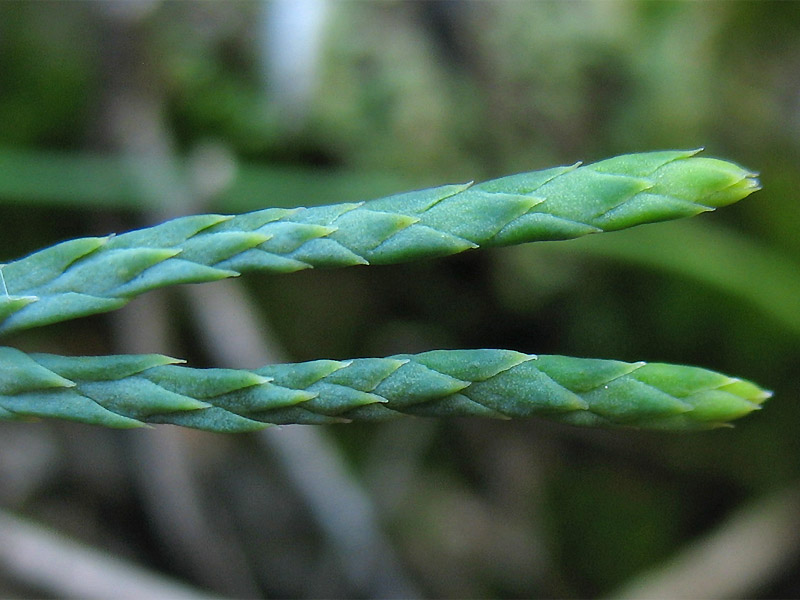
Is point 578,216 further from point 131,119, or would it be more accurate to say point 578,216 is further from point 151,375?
point 131,119

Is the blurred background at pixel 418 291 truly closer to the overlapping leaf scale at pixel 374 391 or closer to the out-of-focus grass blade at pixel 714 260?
the out-of-focus grass blade at pixel 714 260

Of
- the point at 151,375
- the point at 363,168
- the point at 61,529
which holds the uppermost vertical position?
the point at 363,168

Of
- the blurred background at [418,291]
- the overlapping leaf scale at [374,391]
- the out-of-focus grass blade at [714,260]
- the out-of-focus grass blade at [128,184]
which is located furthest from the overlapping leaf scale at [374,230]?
the out-of-focus grass blade at [714,260]

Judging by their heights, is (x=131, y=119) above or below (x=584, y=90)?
below

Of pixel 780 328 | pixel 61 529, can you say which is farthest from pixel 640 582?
pixel 61 529

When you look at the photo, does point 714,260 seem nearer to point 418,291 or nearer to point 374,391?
point 418,291

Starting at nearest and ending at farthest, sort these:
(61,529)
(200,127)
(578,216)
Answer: (578,216) < (61,529) < (200,127)

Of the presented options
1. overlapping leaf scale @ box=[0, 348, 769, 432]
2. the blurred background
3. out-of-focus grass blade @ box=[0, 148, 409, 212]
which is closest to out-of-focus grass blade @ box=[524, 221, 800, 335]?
the blurred background
